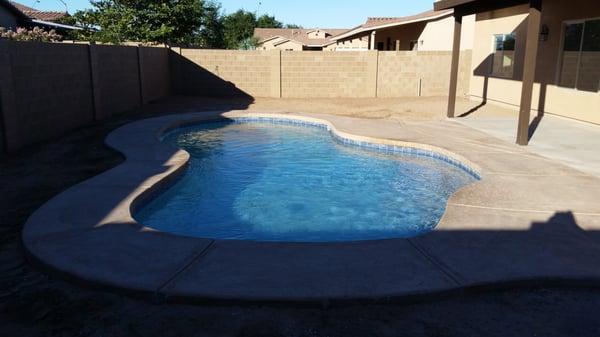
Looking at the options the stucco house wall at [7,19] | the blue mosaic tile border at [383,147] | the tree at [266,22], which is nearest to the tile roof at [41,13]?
the stucco house wall at [7,19]

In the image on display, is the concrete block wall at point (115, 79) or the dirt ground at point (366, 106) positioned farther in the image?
the dirt ground at point (366, 106)

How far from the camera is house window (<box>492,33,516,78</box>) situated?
15820 millimetres

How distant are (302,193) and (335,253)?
365cm

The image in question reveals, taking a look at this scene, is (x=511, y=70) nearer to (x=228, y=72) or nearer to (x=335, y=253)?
(x=228, y=72)

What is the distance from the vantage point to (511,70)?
52.0 feet

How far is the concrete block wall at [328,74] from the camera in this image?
Answer: 65.8 feet

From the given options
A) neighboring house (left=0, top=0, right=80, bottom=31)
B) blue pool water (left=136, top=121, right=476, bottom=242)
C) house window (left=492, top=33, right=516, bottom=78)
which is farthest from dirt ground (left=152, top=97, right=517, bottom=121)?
neighboring house (left=0, top=0, right=80, bottom=31)

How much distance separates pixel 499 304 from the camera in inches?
150

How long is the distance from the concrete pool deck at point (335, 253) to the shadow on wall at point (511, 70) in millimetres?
6881

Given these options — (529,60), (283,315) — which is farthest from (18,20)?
(283,315)

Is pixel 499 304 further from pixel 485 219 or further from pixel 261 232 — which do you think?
pixel 261 232

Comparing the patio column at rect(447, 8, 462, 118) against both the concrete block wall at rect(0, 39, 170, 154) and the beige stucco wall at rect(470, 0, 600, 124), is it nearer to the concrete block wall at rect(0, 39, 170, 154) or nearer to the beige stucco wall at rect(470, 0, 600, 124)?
the beige stucco wall at rect(470, 0, 600, 124)

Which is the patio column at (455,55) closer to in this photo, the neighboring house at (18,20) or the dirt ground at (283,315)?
the dirt ground at (283,315)

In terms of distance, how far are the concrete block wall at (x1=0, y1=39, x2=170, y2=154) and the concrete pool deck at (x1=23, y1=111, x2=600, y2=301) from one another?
3456 millimetres
